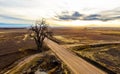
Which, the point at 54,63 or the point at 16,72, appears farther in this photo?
the point at 54,63

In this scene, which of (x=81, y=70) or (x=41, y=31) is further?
(x=41, y=31)

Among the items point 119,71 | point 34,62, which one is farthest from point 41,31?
point 119,71

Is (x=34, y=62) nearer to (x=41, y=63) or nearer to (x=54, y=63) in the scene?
(x=41, y=63)

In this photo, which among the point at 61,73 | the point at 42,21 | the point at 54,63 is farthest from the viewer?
the point at 42,21

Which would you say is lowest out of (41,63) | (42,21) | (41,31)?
(41,63)

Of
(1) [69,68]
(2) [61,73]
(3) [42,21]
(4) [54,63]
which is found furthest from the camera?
(3) [42,21]

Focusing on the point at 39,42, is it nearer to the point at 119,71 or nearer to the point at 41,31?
the point at 41,31

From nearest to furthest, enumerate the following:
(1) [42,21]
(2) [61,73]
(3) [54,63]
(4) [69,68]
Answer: (2) [61,73] < (4) [69,68] < (3) [54,63] < (1) [42,21]

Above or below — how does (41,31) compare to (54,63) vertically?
above

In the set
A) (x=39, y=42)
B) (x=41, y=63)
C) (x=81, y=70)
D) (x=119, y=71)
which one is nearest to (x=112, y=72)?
(x=119, y=71)
